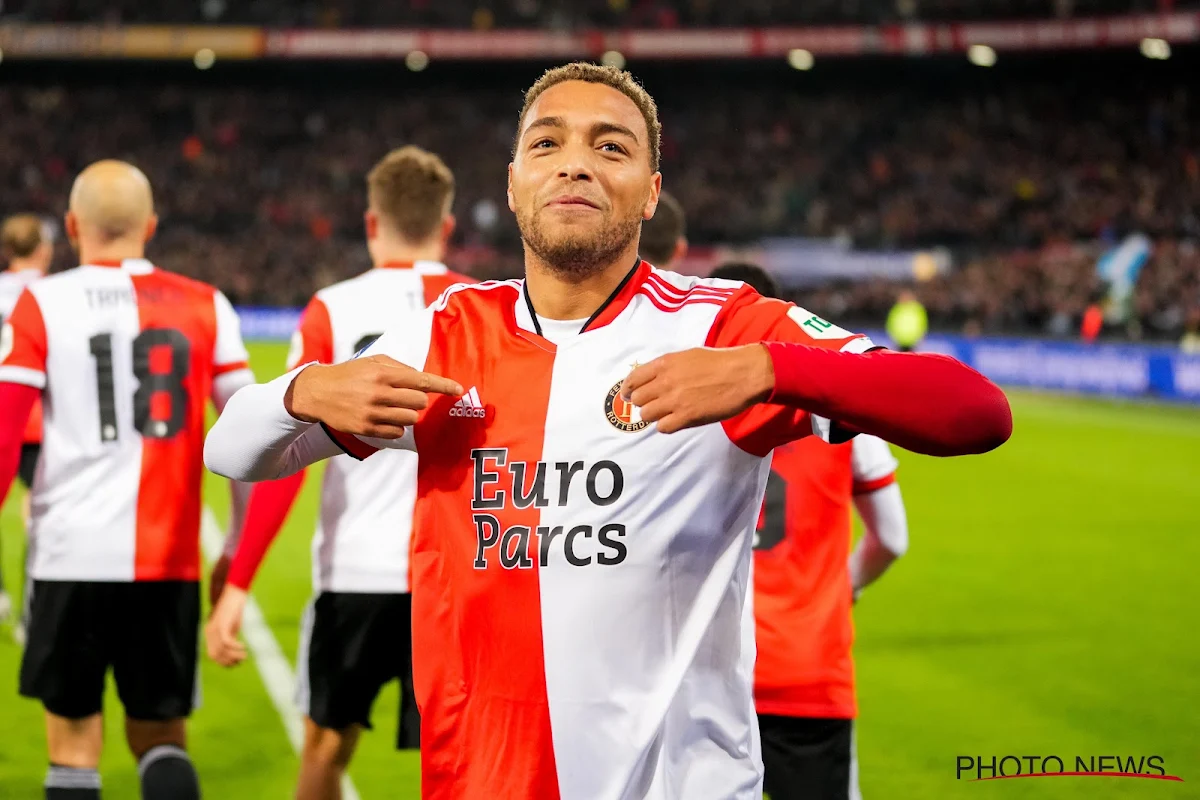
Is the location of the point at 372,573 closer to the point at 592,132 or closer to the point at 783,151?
the point at 592,132

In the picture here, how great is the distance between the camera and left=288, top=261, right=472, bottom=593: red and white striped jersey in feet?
13.0

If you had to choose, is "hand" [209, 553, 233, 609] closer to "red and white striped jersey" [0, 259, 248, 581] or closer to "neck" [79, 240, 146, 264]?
"red and white striped jersey" [0, 259, 248, 581]

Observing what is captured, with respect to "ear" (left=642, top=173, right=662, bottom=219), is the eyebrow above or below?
above

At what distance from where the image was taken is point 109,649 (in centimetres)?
395

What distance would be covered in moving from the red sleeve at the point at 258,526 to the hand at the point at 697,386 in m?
2.03

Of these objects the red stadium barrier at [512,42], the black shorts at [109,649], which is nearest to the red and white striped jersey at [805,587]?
the black shorts at [109,649]

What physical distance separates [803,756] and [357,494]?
1543mm

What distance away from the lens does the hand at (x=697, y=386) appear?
1.99 m

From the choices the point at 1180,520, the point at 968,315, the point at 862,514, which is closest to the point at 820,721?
the point at 862,514

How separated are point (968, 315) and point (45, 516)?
27.2 metres

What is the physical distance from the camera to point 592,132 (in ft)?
7.72

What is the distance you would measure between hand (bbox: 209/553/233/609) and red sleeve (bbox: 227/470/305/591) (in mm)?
103

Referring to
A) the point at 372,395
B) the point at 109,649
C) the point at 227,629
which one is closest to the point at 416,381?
the point at 372,395

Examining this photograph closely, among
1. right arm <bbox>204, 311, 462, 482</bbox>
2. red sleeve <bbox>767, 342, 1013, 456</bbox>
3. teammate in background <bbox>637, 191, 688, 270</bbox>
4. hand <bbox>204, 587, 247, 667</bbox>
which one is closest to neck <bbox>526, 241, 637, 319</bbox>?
right arm <bbox>204, 311, 462, 482</bbox>
